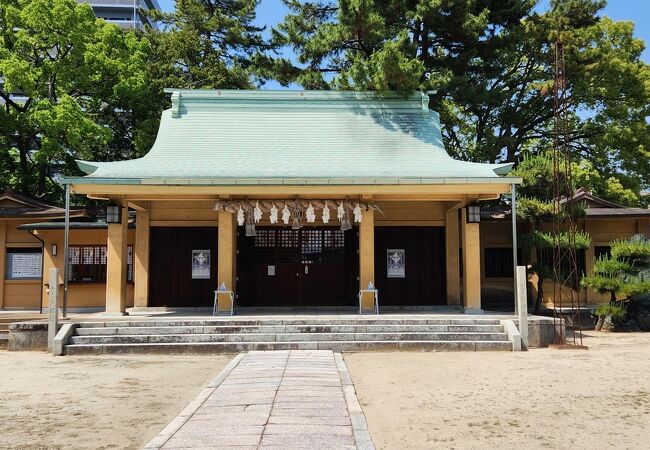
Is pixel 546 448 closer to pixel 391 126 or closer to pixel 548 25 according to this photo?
pixel 391 126

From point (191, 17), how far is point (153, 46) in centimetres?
351

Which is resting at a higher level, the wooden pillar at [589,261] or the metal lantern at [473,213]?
the metal lantern at [473,213]

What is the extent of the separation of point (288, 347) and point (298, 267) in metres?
5.08

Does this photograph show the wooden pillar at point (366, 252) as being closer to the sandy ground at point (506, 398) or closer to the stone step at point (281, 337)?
the stone step at point (281, 337)

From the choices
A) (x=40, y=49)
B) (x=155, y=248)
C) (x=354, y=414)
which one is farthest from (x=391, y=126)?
(x=40, y=49)

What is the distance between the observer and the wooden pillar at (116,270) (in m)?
13.6

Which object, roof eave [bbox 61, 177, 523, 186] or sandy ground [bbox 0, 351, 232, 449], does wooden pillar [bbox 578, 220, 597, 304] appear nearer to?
roof eave [bbox 61, 177, 523, 186]

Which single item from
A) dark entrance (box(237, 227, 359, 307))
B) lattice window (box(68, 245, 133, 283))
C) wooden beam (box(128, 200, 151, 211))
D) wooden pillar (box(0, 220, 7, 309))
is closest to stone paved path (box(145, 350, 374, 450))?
dark entrance (box(237, 227, 359, 307))

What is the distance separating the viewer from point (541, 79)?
77.9 ft

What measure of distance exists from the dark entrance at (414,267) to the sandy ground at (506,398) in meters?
5.26

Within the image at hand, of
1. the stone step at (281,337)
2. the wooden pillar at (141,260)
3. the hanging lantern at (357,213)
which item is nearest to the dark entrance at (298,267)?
the hanging lantern at (357,213)

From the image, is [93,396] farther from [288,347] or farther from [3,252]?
[3,252]

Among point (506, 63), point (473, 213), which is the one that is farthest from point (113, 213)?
point (506, 63)

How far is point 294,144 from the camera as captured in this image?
52.6 ft
